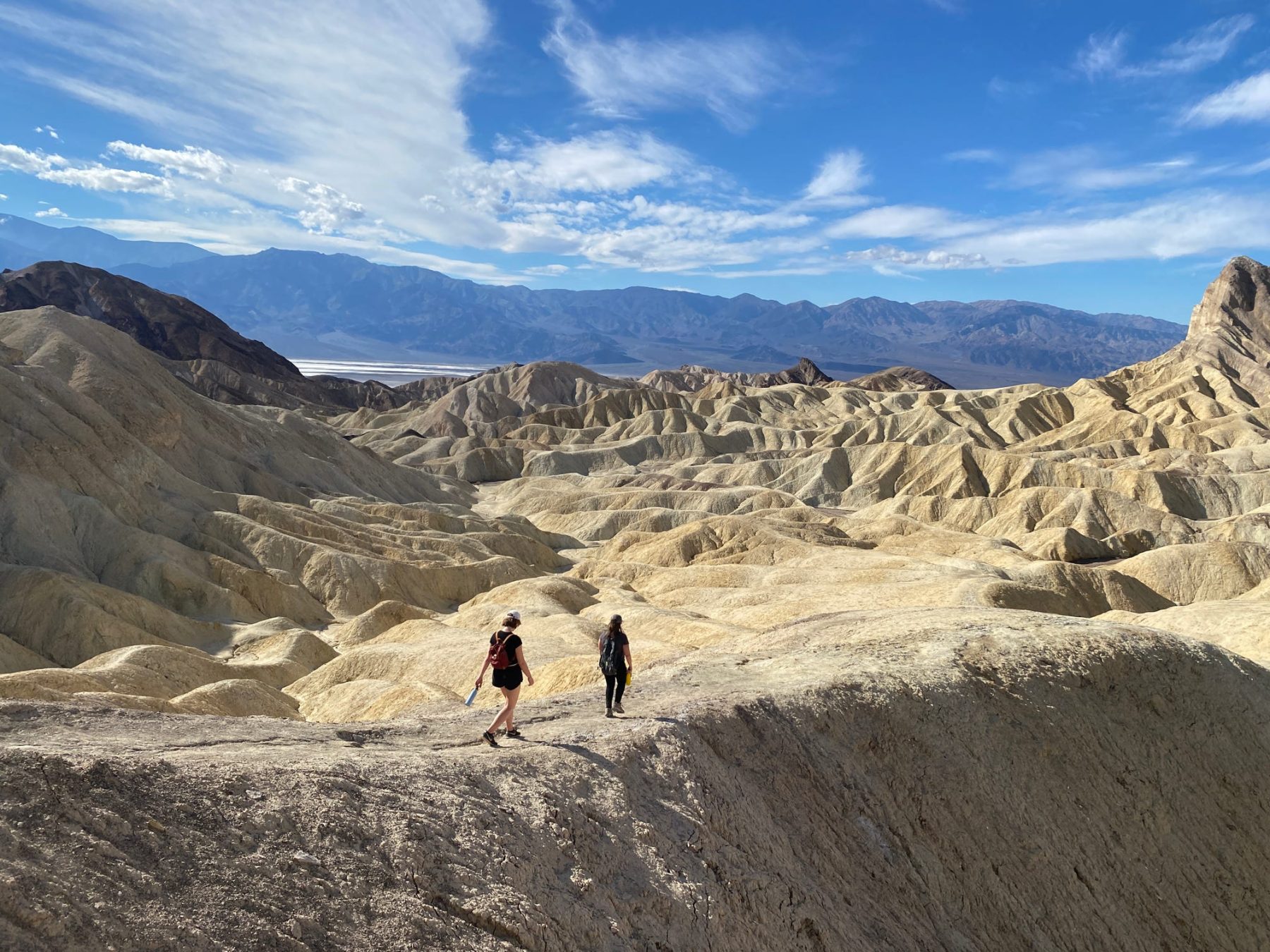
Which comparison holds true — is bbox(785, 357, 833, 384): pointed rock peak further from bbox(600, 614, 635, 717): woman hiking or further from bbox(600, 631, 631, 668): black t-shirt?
bbox(600, 631, 631, 668): black t-shirt

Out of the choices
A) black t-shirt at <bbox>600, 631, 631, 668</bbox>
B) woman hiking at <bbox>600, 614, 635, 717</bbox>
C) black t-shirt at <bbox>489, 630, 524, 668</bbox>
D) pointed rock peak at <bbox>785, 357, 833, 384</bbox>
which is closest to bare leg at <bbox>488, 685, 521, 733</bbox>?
black t-shirt at <bbox>489, 630, 524, 668</bbox>

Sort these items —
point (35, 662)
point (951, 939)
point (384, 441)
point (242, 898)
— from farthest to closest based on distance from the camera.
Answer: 1. point (384, 441)
2. point (35, 662)
3. point (951, 939)
4. point (242, 898)

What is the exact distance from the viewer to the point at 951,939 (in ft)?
46.3

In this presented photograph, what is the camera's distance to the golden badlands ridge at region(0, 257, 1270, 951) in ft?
28.7

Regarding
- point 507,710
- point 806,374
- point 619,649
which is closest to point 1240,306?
point 806,374

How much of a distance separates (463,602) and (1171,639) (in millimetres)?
39945

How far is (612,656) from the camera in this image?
1348cm

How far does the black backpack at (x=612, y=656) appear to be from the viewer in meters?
13.4

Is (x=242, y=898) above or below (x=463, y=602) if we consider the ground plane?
above

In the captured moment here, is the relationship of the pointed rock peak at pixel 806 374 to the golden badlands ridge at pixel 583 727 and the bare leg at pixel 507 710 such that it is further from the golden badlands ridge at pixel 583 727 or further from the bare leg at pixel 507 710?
the bare leg at pixel 507 710

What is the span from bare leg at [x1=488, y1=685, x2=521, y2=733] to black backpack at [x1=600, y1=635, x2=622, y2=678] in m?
1.59

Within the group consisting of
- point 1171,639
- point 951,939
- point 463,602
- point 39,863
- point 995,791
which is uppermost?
point 39,863

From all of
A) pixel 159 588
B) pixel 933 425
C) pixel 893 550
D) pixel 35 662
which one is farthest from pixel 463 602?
pixel 933 425

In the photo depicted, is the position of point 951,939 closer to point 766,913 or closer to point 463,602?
point 766,913
